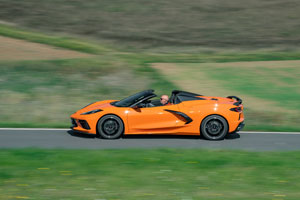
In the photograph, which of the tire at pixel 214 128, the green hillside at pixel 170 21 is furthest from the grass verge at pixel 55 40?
the tire at pixel 214 128

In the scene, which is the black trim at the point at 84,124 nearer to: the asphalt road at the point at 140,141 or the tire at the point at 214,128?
the asphalt road at the point at 140,141

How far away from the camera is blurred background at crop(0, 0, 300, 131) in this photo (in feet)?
A: 49.0

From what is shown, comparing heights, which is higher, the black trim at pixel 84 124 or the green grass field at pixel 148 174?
the black trim at pixel 84 124

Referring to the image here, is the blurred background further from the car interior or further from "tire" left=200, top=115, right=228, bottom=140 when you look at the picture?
the car interior

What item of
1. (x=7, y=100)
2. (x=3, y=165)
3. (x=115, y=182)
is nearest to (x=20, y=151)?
(x=3, y=165)

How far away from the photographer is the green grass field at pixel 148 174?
616cm

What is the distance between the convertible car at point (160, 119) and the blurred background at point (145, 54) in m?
2.14

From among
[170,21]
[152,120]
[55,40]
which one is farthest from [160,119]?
[170,21]

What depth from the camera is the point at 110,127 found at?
34.7 ft

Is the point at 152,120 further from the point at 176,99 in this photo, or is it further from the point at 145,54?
the point at 145,54

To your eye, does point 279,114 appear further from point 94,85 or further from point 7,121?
point 7,121

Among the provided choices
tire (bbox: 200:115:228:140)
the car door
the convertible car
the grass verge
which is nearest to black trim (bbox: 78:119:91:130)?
the convertible car

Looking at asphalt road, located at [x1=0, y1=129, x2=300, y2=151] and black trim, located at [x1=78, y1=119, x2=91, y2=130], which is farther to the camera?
black trim, located at [x1=78, y1=119, x2=91, y2=130]

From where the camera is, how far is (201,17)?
2911 centimetres
